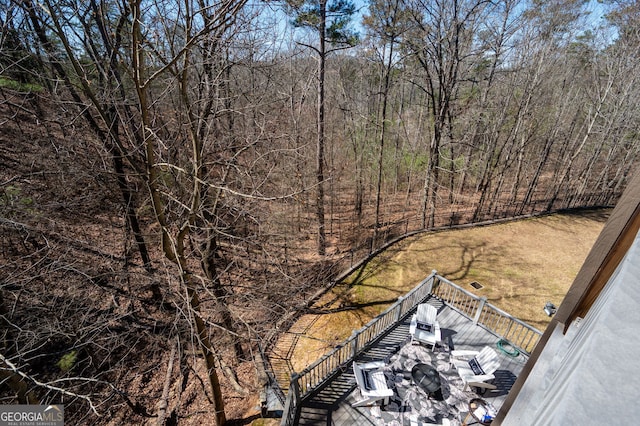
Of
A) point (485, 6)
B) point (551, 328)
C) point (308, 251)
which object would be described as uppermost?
point (485, 6)

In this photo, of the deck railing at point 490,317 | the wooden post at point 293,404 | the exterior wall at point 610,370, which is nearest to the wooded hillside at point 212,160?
the wooden post at point 293,404

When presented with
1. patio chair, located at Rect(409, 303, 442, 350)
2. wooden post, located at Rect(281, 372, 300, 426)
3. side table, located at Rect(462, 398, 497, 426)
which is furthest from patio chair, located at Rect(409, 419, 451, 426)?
wooden post, located at Rect(281, 372, 300, 426)

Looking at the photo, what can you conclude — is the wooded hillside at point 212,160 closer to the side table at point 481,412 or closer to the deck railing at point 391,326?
the deck railing at point 391,326

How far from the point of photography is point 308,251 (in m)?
13.4

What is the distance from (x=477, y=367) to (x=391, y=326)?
2142mm

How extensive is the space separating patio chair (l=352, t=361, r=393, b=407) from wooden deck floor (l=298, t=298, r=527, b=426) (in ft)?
0.66

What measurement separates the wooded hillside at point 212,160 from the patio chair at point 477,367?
14.5 feet

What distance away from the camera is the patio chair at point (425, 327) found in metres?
6.79

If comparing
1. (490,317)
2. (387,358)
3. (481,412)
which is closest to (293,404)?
(387,358)

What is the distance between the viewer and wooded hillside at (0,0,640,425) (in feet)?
14.5

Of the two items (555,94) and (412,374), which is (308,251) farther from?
(555,94)

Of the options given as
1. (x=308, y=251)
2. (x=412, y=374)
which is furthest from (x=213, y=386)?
(x=308, y=251)

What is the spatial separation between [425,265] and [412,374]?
5.57m

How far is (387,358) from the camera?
6.76 meters
